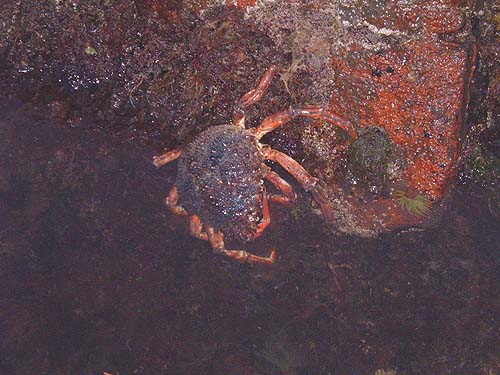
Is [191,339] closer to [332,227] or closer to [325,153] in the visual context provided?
[332,227]

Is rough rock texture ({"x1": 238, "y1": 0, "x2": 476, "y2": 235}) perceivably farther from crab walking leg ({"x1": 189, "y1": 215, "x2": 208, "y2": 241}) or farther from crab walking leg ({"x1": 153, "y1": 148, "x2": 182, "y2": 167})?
crab walking leg ({"x1": 189, "y1": 215, "x2": 208, "y2": 241})

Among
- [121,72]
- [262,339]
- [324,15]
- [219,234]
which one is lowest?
[262,339]

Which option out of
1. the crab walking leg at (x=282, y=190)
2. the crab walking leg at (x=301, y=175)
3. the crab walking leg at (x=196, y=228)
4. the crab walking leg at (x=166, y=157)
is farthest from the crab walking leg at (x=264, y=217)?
the crab walking leg at (x=166, y=157)

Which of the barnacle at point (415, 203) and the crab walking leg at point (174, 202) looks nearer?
the barnacle at point (415, 203)

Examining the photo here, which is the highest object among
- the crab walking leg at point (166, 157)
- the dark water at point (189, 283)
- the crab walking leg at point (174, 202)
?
the crab walking leg at point (166, 157)

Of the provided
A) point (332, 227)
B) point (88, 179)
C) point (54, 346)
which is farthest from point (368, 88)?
point (54, 346)

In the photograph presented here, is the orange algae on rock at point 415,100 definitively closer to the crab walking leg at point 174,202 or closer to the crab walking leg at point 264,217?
the crab walking leg at point 264,217

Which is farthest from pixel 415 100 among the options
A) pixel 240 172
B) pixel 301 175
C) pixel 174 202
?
pixel 174 202
